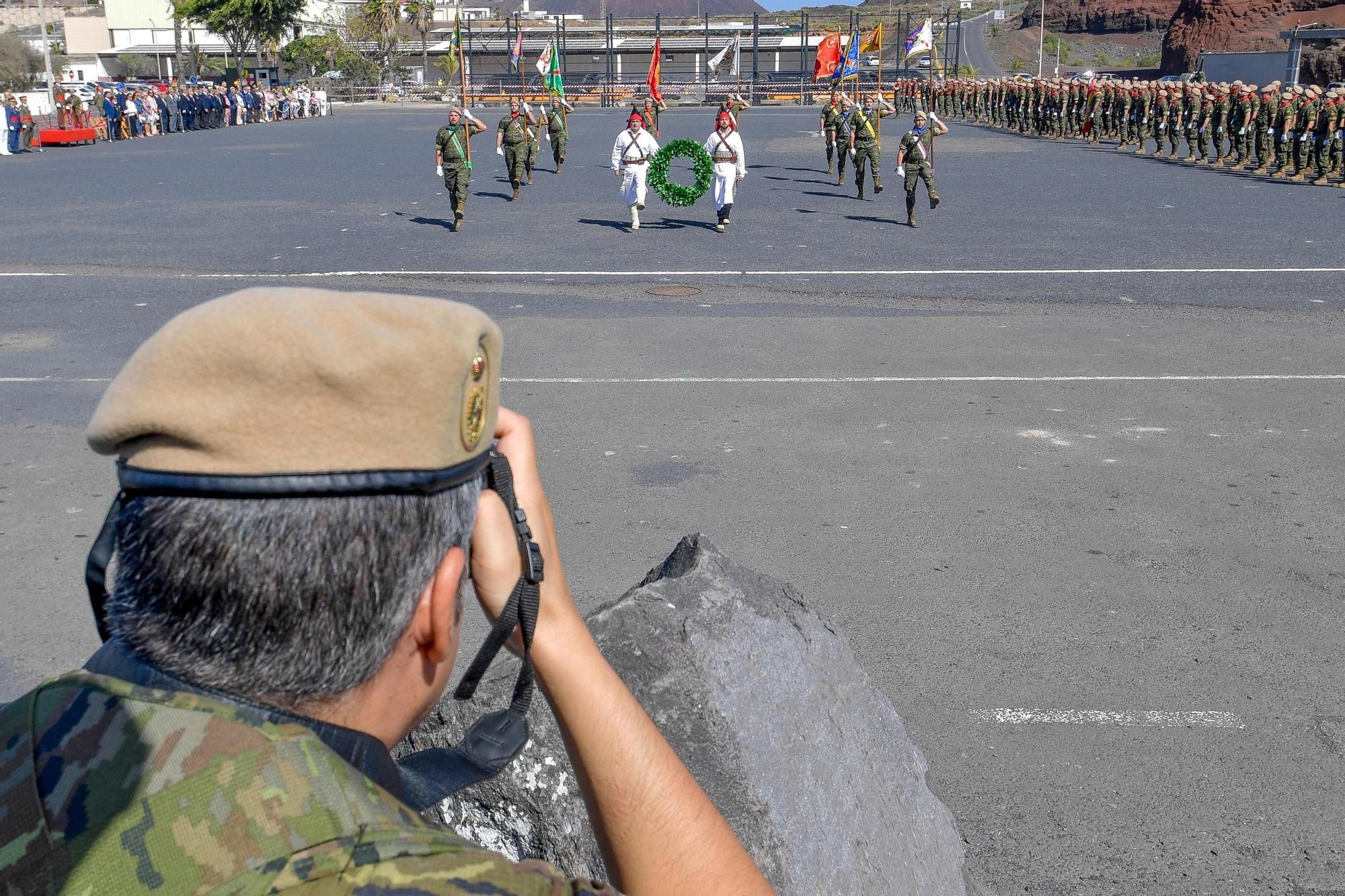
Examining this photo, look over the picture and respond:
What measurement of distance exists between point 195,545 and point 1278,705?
4.46 metres

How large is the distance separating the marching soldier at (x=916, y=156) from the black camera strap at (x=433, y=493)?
17.9 meters

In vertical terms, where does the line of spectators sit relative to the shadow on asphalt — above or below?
above

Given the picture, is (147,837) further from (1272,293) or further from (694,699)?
(1272,293)

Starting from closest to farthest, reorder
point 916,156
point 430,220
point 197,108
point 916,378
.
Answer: point 916,378 → point 916,156 → point 430,220 → point 197,108

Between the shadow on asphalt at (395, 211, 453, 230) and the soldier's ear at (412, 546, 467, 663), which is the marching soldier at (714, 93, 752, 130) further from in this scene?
the soldier's ear at (412, 546, 467, 663)

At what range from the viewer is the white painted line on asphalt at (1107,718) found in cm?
451

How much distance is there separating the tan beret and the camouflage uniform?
0.23 meters

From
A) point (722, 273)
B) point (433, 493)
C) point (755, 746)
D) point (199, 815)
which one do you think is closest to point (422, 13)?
point (722, 273)

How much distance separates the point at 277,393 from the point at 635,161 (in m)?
18.1

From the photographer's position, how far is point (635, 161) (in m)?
18.8

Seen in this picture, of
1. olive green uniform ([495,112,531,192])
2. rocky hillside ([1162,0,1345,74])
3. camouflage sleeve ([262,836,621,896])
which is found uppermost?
rocky hillside ([1162,0,1345,74])

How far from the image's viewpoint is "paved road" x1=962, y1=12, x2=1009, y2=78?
3302 inches

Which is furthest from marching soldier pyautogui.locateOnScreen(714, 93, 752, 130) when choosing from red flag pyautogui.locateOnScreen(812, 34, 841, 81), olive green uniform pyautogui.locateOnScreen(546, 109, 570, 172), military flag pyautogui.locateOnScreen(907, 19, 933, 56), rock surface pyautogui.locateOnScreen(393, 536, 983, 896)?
rock surface pyautogui.locateOnScreen(393, 536, 983, 896)

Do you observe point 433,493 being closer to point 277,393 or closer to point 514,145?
point 277,393
